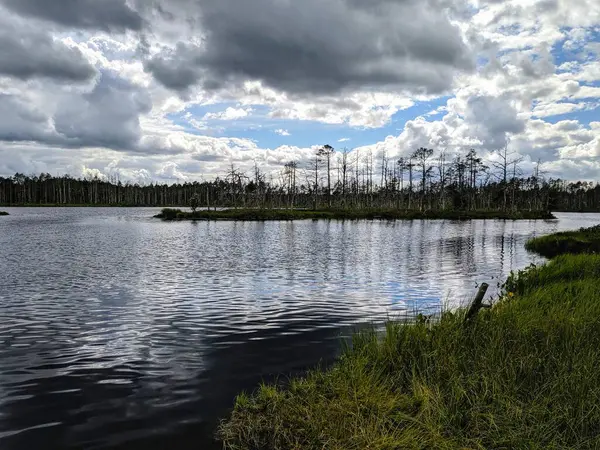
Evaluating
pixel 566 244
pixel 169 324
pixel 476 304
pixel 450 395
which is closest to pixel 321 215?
pixel 566 244

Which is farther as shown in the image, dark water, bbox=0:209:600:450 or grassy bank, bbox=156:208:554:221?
grassy bank, bbox=156:208:554:221

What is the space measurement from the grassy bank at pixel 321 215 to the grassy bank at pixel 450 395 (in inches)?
Result: 2842

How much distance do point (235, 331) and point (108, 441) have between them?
608 centimetres

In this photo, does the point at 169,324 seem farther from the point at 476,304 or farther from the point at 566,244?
the point at 566,244

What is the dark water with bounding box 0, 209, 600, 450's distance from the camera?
7617mm

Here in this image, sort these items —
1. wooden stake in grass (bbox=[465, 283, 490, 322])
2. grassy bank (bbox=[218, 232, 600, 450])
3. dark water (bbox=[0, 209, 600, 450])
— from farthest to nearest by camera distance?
wooden stake in grass (bbox=[465, 283, 490, 322]), dark water (bbox=[0, 209, 600, 450]), grassy bank (bbox=[218, 232, 600, 450])

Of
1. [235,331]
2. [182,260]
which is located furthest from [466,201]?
[235,331]

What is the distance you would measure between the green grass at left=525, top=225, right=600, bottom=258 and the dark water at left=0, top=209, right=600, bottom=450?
14.9 ft

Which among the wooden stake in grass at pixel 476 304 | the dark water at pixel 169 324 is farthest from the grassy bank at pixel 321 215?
the wooden stake in grass at pixel 476 304

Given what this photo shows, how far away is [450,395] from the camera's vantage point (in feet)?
22.0

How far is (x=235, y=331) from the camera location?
12789 mm

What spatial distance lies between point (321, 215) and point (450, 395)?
8344 centimetres

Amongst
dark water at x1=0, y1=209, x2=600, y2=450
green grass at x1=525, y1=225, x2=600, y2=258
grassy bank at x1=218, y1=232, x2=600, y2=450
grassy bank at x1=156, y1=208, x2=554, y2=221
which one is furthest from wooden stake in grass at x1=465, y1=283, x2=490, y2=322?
grassy bank at x1=156, y1=208, x2=554, y2=221

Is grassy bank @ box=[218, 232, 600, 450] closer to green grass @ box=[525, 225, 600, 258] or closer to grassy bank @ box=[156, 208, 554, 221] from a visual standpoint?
green grass @ box=[525, 225, 600, 258]
